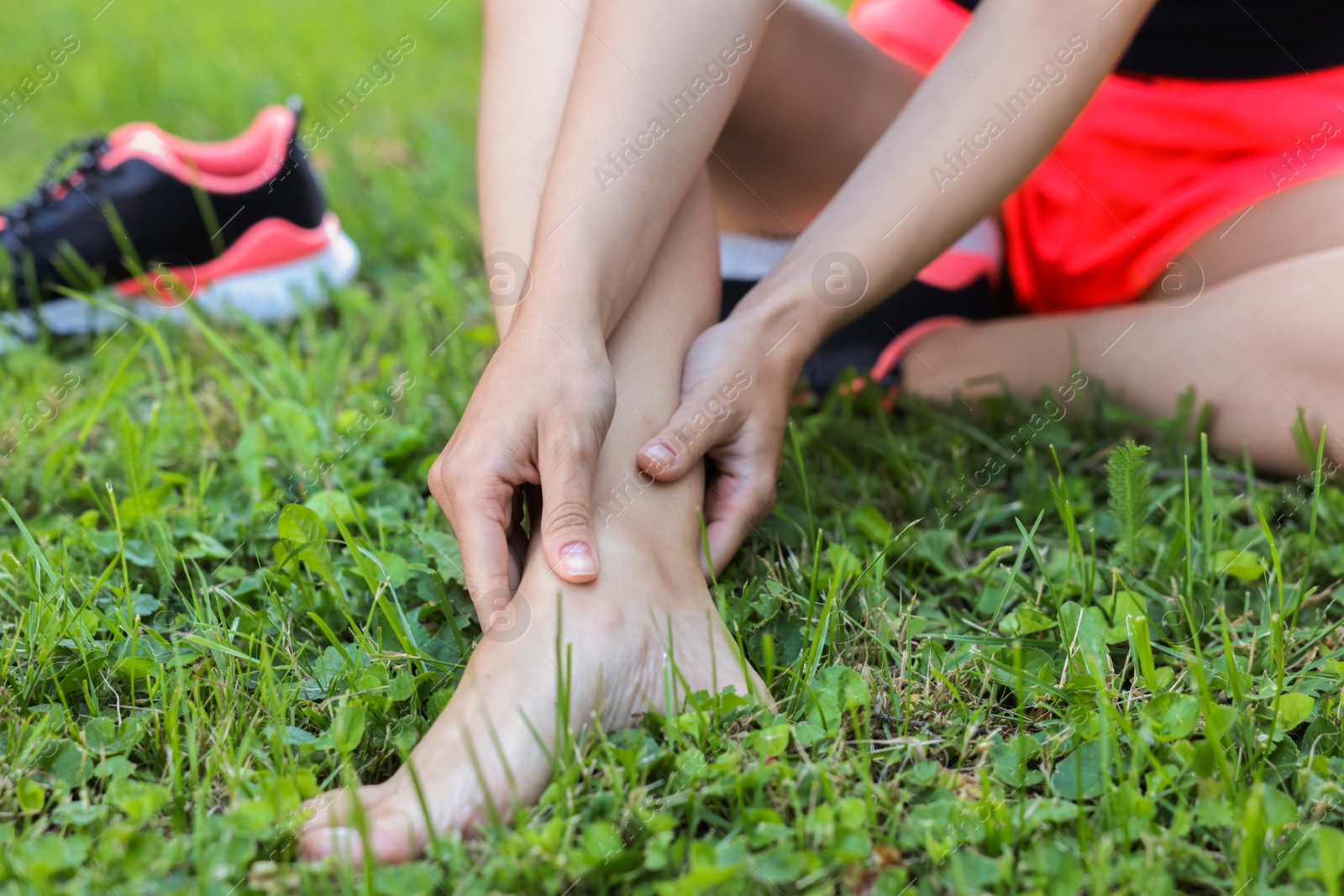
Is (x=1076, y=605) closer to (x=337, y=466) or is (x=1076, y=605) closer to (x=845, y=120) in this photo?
(x=845, y=120)

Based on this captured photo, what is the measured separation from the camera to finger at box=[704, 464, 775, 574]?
1.11 metres

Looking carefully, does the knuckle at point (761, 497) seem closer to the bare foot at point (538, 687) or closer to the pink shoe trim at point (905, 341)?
the bare foot at point (538, 687)

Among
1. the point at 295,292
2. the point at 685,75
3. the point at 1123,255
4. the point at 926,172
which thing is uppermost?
the point at 295,292

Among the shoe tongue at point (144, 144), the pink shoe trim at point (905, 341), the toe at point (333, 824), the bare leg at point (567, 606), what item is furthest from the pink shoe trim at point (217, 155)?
the toe at point (333, 824)

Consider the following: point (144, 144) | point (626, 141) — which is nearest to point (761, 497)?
point (626, 141)

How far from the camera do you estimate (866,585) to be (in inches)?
44.4

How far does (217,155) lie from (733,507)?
57.8 inches

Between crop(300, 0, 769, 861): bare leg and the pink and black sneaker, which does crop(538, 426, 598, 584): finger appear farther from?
the pink and black sneaker

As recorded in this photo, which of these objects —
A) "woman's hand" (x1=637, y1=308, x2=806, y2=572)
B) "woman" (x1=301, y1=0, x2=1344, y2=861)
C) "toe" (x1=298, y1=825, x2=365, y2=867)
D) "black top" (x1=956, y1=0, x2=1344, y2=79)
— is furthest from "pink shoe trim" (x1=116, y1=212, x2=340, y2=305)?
"black top" (x1=956, y1=0, x2=1344, y2=79)

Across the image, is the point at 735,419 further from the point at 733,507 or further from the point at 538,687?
the point at 538,687

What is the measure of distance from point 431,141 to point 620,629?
2221 millimetres

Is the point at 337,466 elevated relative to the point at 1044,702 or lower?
elevated

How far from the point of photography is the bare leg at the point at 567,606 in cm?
82

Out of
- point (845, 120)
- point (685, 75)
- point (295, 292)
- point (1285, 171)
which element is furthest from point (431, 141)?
point (1285, 171)
